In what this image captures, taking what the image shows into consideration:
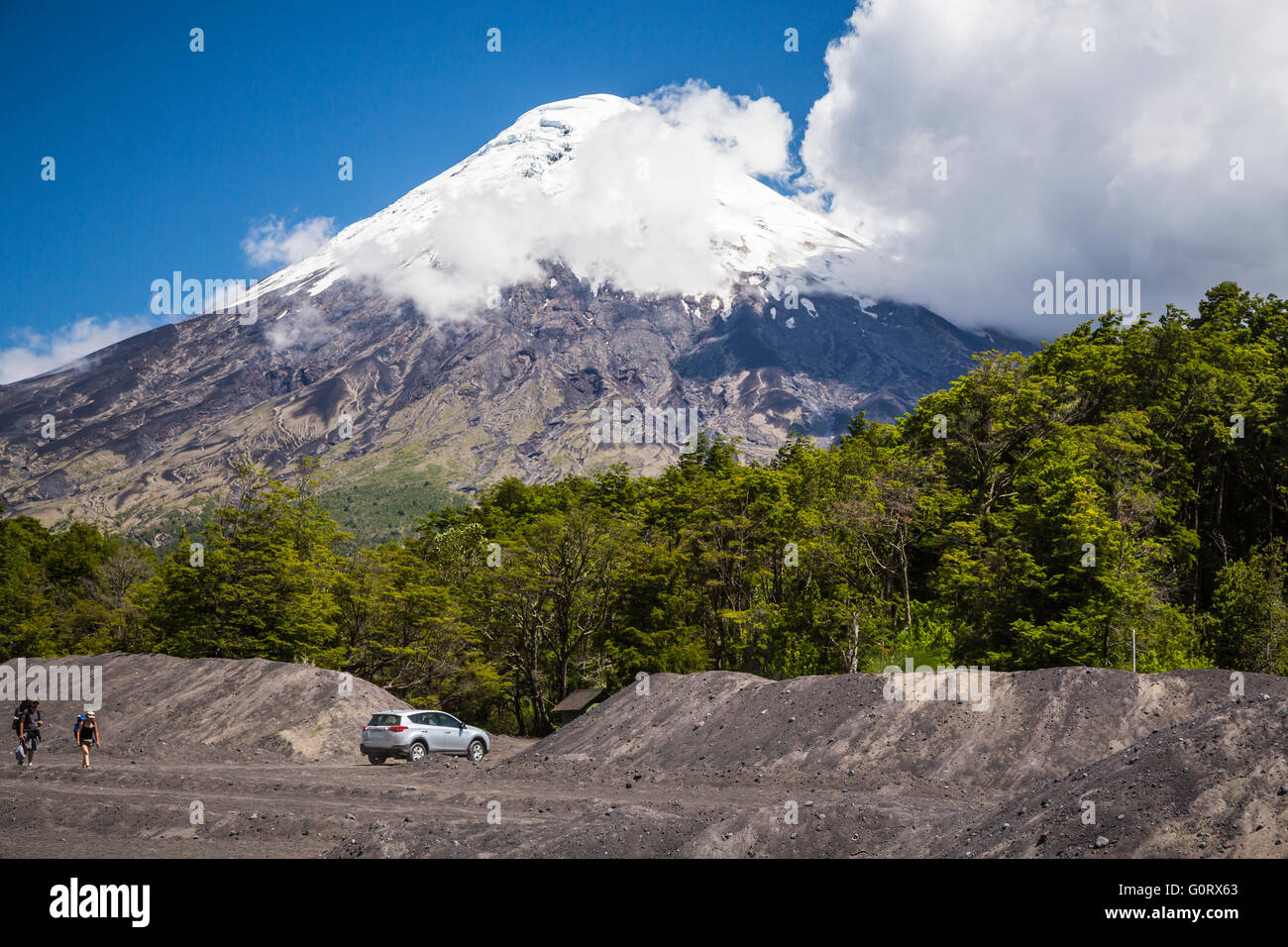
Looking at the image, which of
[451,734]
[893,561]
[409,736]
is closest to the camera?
[409,736]

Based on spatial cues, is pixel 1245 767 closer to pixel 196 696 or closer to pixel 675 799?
pixel 675 799

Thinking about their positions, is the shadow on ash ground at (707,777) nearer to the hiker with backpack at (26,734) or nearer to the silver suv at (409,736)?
the silver suv at (409,736)

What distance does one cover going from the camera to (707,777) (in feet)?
80.0

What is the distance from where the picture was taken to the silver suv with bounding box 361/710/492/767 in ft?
93.7

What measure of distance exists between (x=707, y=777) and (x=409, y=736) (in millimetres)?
9595

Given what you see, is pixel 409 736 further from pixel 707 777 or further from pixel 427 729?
pixel 707 777

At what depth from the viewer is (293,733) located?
33.4 metres

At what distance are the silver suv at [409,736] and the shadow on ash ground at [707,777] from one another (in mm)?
551

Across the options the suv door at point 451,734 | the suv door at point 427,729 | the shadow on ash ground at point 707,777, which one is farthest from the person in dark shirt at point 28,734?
the suv door at point 451,734

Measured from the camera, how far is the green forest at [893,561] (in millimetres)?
33688

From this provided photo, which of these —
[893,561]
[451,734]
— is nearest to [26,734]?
[451,734]

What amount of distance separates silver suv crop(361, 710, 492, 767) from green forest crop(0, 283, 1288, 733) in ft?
48.1
